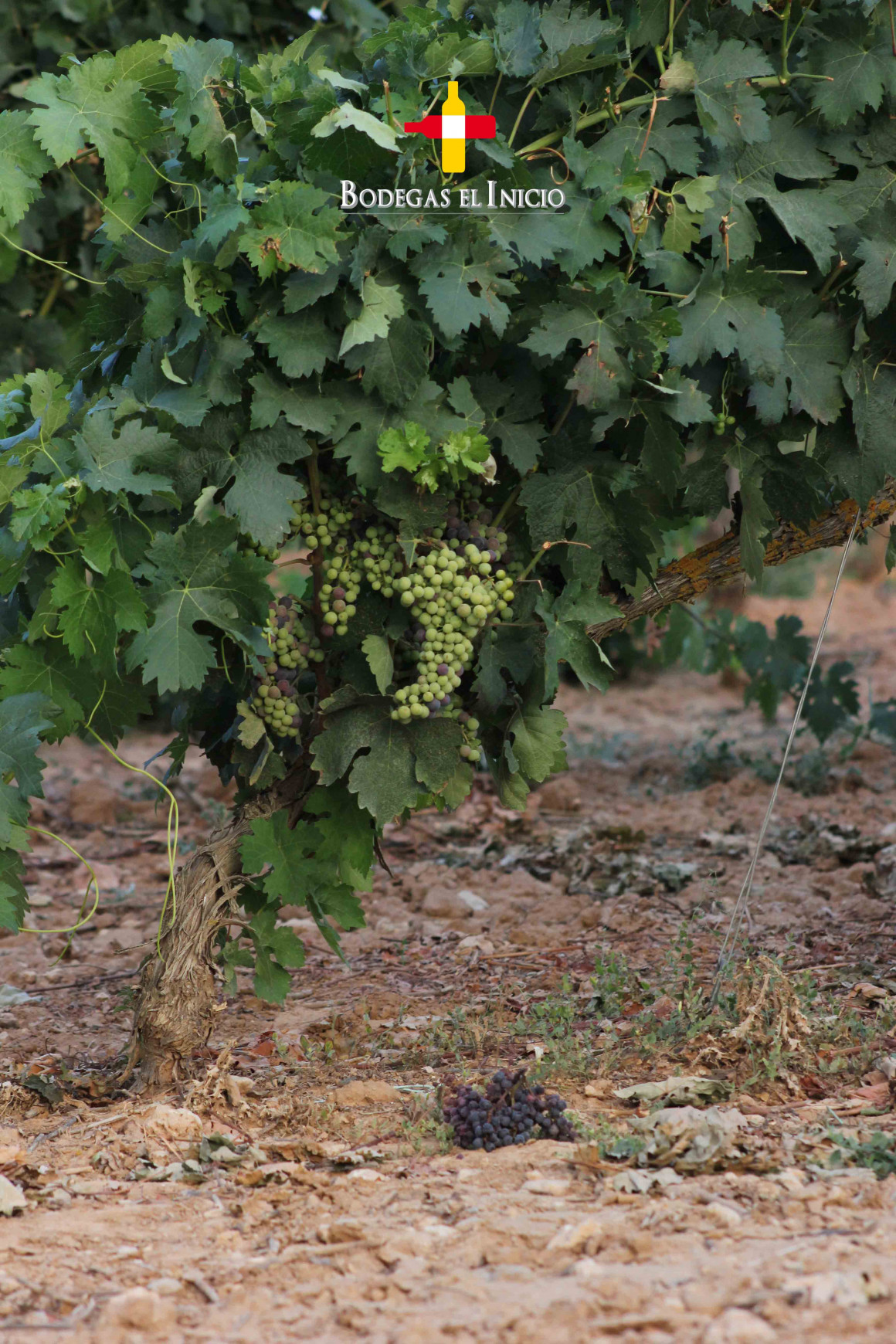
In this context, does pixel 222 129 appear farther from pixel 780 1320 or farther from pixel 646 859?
pixel 646 859

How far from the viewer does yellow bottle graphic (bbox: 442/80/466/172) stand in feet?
8.40

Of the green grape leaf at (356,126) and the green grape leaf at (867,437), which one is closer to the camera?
the green grape leaf at (356,126)

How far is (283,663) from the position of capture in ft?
9.27

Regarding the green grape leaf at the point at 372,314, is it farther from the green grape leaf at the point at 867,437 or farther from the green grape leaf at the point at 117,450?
the green grape leaf at the point at 867,437

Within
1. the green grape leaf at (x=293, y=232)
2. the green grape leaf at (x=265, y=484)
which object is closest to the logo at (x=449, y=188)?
the green grape leaf at (x=293, y=232)

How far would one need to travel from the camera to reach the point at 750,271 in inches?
106

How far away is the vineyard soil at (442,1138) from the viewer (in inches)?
72.6

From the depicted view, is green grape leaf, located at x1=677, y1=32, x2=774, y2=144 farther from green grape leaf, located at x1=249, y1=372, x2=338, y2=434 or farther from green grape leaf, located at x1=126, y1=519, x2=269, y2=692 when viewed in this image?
green grape leaf, located at x1=126, y1=519, x2=269, y2=692

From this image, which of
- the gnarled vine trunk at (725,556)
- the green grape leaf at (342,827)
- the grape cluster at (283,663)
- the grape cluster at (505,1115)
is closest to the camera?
the grape cluster at (505,1115)

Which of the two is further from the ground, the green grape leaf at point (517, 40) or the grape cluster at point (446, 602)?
the green grape leaf at point (517, 40)

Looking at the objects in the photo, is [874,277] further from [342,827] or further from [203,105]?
[342,827]

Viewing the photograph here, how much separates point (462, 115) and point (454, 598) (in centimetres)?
98

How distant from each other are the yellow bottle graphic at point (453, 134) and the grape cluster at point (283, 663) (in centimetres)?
97

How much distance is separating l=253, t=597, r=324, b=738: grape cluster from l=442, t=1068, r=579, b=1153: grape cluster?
90 centimetres
